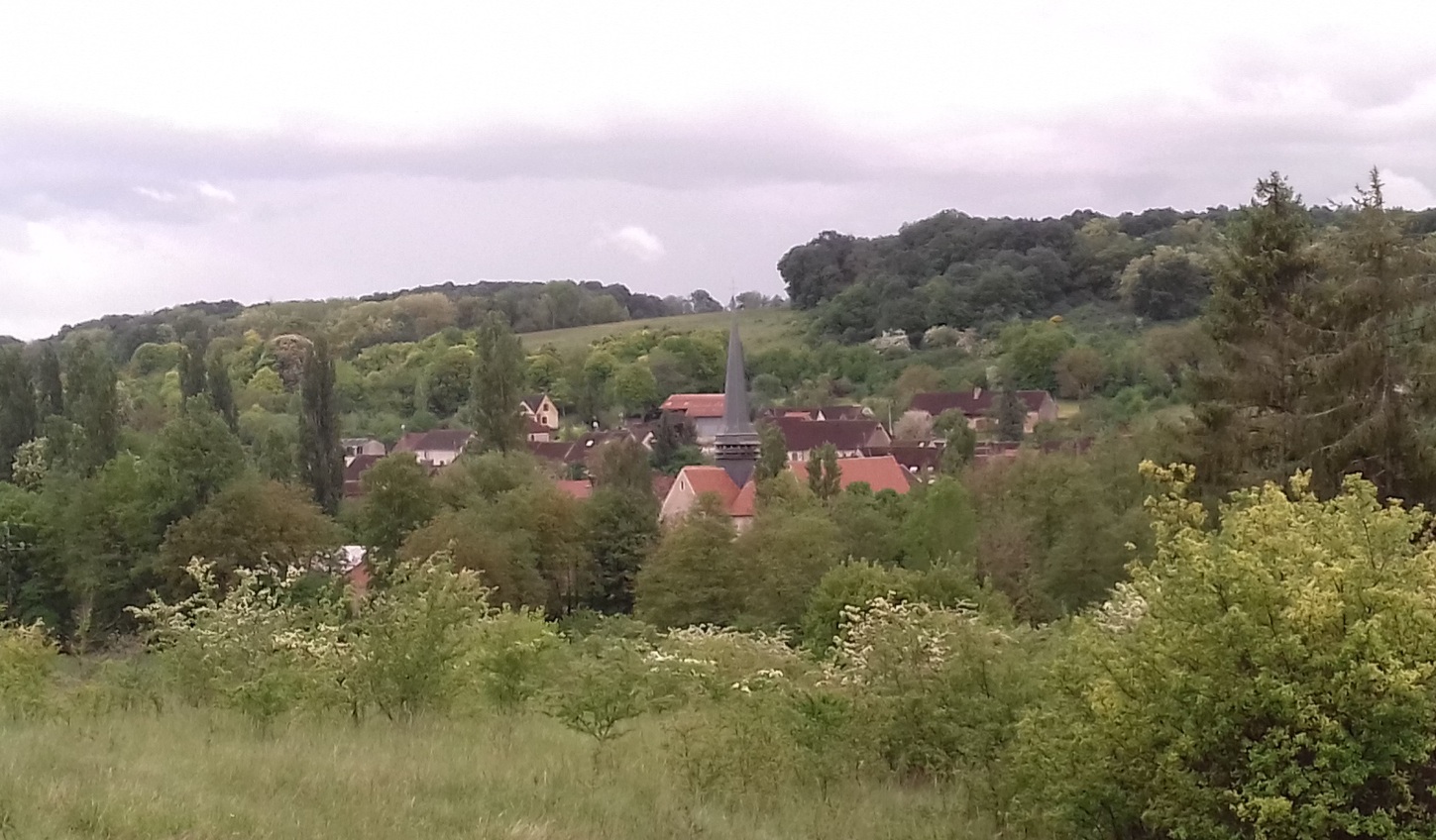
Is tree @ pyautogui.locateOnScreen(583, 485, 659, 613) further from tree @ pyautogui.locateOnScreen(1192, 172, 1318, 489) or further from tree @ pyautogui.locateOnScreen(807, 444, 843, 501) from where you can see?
tree @ pyautogui.locateOnScreen(1192, 172, 1318, 489)

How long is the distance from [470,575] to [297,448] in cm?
4372

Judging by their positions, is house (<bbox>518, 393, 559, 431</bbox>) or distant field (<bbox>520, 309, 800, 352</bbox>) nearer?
house (<bbox>518, 393, 559, 431</bbox>)

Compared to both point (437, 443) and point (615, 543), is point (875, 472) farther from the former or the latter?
point (437, 443)

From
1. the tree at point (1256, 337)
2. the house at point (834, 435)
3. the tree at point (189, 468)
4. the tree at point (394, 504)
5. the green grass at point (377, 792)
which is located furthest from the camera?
the house at point (834, 435)

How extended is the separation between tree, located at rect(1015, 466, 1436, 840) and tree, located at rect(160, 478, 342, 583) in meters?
34.2

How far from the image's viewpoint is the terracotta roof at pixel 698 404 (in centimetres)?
9500

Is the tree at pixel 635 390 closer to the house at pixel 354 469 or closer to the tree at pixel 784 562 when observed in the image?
the house at pixel 354 469

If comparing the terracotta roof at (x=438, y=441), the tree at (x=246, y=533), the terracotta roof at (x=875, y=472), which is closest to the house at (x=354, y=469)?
the terracotta roof at (x=438, y=441)

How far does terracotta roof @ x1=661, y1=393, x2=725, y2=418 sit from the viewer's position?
312 ft

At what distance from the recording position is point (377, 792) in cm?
800

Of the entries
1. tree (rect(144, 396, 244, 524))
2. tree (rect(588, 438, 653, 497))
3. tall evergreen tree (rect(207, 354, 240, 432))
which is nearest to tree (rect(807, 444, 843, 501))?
tree (rect(588, 438, 653, 497))

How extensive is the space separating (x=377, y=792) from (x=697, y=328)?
425 feet

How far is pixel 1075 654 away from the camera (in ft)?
26.6

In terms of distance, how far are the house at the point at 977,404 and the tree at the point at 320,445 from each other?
45922 millimetres
